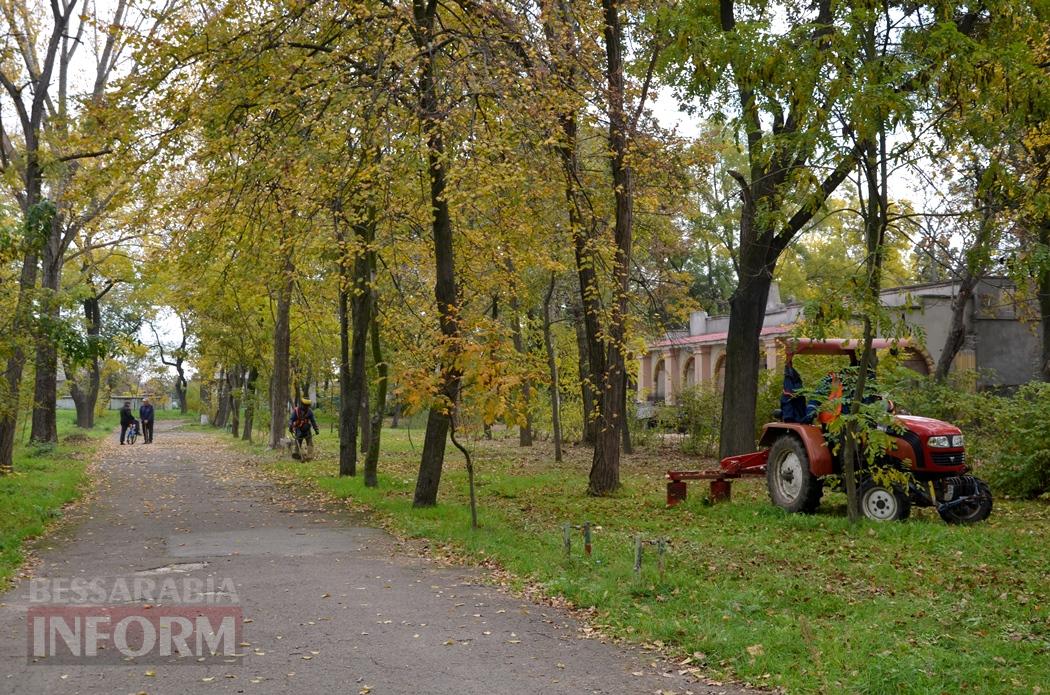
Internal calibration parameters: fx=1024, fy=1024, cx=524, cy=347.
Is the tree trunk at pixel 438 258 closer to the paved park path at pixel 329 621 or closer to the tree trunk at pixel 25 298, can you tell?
the paved park path at pixel 329 621

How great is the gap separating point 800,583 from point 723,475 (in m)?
5.43

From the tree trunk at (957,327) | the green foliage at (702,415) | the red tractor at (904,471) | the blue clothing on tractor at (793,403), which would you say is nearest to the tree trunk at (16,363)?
the blue clothing on tractor at (793,403)

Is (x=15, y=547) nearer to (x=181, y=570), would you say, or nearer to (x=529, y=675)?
(x=181, y=570)

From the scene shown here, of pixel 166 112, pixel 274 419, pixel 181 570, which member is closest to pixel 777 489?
pixel 181 570

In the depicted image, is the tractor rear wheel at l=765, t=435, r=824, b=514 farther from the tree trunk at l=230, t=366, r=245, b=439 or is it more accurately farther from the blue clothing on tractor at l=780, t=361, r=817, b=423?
the tree trunk at l=230, t=366, r=245, b=439

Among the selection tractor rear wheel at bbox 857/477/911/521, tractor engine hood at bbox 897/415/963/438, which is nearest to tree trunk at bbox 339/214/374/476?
tractor rear wheel at bbox 857/477/911/521

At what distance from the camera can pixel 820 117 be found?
10.7 m

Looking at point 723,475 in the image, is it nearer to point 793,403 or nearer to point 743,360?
point 793,403

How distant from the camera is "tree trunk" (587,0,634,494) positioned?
51.6 feet

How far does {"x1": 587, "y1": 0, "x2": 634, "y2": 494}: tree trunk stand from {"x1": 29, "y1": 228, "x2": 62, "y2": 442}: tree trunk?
8138mm

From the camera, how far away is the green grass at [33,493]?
1197 cm

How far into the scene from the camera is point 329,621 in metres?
8.35

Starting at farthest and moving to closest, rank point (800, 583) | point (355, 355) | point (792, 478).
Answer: point (355, 355), point (792, 478), point (800, 583)

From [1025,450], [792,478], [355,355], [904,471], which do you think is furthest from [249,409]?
[904,471]
